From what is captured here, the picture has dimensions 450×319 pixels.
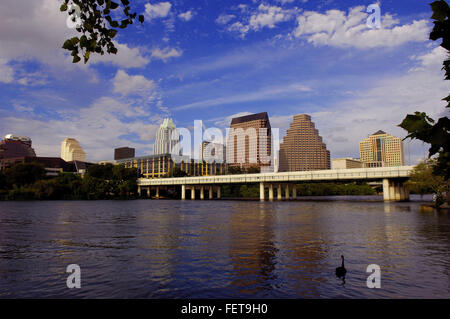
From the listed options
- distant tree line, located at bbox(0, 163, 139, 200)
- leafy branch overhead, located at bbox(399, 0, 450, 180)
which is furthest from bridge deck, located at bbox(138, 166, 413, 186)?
leafy branch overhead, located at bbox(399, 0, 450, 180)

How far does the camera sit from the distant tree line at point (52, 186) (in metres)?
137

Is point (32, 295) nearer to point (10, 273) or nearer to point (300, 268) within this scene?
point (10, 273)

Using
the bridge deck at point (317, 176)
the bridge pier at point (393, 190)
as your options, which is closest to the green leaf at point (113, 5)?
the bridge deck at point (317, 176)

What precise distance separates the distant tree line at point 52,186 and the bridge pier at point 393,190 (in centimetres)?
11453

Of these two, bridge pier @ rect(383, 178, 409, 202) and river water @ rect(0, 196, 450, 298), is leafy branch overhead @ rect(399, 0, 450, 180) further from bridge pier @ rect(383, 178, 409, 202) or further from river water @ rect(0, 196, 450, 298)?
bridge pier @ rect(383, 178, 409, 202)

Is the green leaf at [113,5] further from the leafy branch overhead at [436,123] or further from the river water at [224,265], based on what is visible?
the river water at [224,265]

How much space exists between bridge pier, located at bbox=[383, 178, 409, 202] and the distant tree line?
11453 centimetres

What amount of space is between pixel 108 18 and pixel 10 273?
610 inches

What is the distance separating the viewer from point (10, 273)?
1681cm

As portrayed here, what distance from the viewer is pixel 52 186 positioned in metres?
140

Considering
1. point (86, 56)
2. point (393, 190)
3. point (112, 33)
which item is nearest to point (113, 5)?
point (112, 33)

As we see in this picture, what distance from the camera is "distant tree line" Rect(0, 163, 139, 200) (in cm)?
13675
